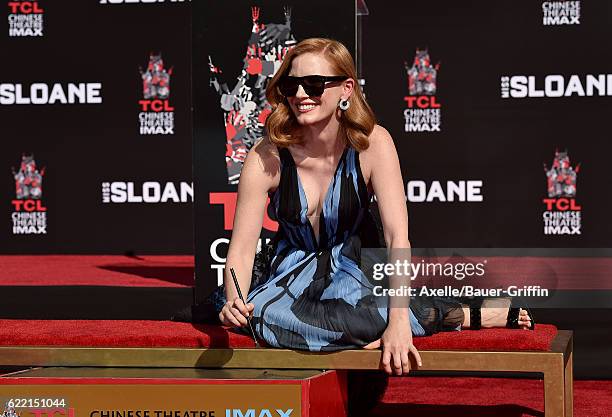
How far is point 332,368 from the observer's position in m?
3.68

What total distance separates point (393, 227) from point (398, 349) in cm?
39

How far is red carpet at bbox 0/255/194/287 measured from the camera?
6.59 metres

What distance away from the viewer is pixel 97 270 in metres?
7.39

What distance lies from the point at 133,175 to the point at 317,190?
14.9 feet

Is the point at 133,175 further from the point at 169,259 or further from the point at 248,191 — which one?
the point at 248,191

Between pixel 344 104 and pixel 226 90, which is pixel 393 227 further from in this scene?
pixel 226 90

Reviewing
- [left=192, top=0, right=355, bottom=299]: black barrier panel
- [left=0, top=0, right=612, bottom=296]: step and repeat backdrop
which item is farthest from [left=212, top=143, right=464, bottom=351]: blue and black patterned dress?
[left=0, top=0, right=612, bottom=296]: step and repeat backdrop

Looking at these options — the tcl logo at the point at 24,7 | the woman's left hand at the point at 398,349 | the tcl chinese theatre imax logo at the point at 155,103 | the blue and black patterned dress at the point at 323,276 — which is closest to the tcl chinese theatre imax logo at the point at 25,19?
the tcl logo at the point at 24,7

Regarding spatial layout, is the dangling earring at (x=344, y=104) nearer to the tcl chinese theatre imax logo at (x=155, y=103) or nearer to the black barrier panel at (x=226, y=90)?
the black barrier panel at (x=226, y=90)

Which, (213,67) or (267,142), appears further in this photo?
(213,67)

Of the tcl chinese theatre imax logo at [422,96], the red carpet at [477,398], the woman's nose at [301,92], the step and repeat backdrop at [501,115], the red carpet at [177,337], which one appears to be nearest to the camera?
the red carpet at [177,337]

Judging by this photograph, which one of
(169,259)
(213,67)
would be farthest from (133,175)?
(213,67)

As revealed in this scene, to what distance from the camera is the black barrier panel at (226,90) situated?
511 centimetres

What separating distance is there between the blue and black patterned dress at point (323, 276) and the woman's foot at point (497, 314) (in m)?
0.18
